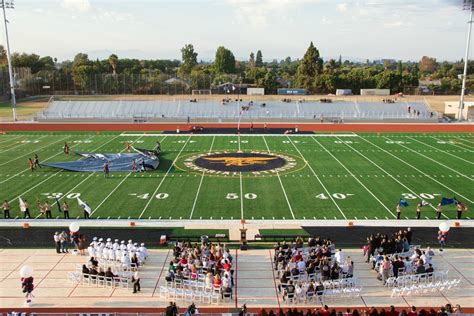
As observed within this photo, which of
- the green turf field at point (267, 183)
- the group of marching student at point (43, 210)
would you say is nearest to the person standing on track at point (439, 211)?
the green turf field at point (267, 183)

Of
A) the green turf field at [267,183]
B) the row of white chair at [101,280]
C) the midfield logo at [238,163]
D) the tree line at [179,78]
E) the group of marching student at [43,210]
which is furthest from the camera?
the tree line at [179,78]

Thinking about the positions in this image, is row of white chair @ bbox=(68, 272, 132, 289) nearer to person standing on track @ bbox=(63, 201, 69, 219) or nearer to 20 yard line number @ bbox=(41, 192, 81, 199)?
person standing on track @ bbox=(63, 201, 69, 219)

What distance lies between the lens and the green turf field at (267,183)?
2522cm

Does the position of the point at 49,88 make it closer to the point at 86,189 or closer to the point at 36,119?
the point at 36,119

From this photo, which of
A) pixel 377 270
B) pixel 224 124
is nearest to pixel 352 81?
pixel 224 124

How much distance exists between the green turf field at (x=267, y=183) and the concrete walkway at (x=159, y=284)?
5158mm

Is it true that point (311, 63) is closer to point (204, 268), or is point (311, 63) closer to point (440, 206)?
point (440, 206)

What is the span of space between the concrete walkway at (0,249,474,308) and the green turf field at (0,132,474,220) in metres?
5.16

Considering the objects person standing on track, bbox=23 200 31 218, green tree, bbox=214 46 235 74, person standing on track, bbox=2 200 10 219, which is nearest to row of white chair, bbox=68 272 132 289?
person standing on track, bbox=23 200 31 218

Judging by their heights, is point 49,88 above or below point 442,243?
above

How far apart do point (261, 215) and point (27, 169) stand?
20016 millimetres

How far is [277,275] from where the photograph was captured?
17516 mm

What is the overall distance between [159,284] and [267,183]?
14.7 meters

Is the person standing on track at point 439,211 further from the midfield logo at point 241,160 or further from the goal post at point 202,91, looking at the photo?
the goal post at point 202,91
